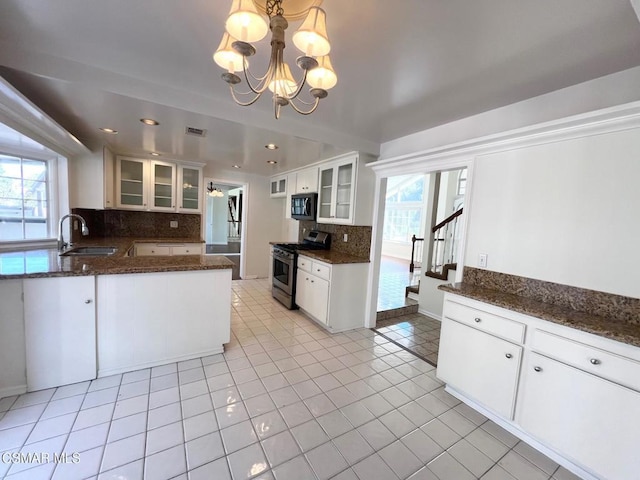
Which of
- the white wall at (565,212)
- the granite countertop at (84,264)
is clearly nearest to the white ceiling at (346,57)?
the white wall at (565,212)

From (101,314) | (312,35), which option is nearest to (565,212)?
(312,35)

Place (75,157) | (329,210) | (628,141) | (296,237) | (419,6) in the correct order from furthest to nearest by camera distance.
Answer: (296,237), (329,210), (75,157), (628,141), (419,6)

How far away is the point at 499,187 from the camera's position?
84.1 inches

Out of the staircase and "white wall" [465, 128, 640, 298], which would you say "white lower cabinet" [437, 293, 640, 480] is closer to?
"white wall" [465, 128, 640, 298]

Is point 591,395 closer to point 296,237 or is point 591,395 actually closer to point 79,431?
point 79,431

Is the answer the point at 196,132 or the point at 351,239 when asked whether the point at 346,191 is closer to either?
the point at 351,239

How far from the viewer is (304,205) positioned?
4.15 m

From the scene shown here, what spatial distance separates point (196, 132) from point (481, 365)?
3.34 m

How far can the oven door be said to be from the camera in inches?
151

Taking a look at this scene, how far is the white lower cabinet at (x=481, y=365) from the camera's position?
1.76m

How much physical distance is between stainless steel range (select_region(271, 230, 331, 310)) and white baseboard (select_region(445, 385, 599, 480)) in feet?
7.68

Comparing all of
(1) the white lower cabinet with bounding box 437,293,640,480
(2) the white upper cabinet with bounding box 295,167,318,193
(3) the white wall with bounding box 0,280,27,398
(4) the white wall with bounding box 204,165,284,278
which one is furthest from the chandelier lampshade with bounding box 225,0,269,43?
(4) the white wall with bounding box 204,165,284,278

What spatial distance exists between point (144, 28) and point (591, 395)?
314 centimetres

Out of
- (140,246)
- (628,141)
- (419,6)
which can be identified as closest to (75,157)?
(140,246)
